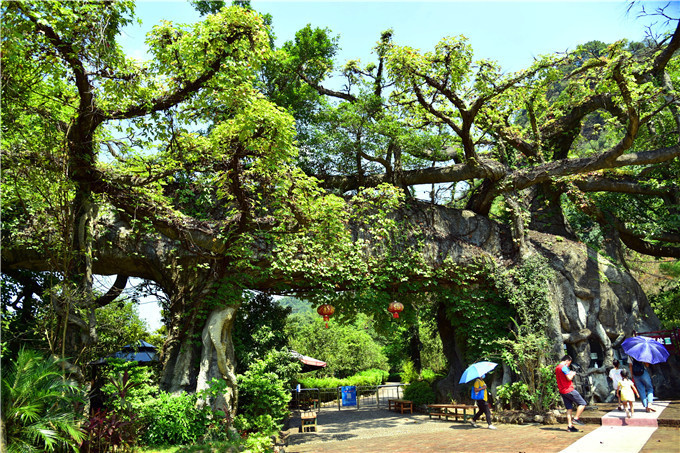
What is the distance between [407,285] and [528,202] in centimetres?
574

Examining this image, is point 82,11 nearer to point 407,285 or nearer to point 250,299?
point 250,299

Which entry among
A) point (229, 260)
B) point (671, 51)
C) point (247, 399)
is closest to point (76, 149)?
point (229, 260)

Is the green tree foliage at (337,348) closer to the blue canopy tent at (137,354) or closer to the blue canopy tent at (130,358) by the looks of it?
the blue canopy tent at (137,354)

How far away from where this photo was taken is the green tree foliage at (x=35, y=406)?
204 inches

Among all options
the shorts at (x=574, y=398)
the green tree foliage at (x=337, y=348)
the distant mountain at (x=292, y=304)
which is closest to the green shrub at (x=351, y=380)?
the green tree foliage at (x=337, y=348)

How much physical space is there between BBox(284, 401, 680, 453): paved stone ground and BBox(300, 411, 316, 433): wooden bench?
0.23 m

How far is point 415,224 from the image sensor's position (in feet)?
45.7

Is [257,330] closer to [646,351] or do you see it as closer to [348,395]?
[348,395]

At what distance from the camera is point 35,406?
5336mm

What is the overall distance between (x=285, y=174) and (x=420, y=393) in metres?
11.1

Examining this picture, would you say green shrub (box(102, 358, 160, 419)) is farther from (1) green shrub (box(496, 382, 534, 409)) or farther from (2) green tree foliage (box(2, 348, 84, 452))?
(1) green shrub (box(496, 382, 534, 409))

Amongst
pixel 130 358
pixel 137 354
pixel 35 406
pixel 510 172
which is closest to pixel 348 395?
pixel 137 354

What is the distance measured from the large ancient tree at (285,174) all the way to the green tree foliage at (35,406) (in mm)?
835

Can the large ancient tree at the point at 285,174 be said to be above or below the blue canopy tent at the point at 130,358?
above
